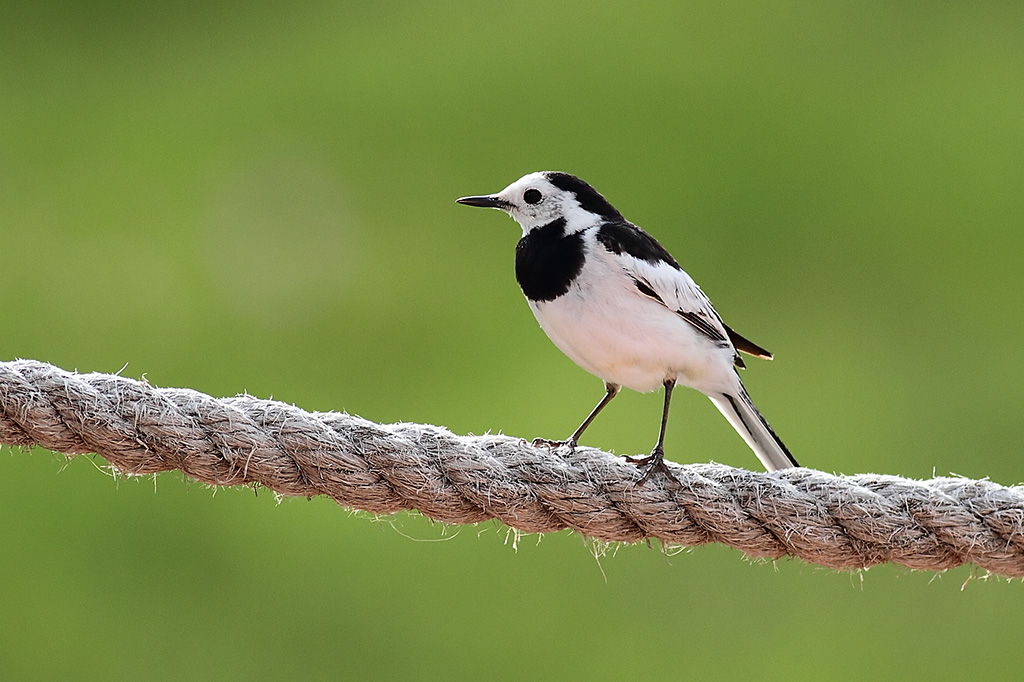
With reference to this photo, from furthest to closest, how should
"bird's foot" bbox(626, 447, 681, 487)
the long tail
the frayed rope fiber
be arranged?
the long tail
"bird's foot" bbox(626, 447, 681, 487)
the frayed rope fiber

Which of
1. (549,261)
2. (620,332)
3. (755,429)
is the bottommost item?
(755,429)

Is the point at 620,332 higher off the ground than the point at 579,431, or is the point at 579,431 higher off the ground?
the point at 620,332

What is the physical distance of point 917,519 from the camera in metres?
1.20

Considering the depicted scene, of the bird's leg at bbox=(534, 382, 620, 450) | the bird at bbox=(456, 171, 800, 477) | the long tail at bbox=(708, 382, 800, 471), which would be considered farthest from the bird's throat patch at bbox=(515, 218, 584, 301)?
the long tail at bbox=(708, 382, 800, 471)

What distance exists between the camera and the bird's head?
1.49m

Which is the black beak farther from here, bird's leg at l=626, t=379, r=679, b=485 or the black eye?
bird's leg at l=626, t=379, r=679, b=485

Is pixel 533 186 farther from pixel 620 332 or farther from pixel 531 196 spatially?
pixel 620 332

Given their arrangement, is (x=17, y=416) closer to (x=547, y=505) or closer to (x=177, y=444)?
(x=177, y=444)

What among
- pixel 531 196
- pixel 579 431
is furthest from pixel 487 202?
pixel 579 431

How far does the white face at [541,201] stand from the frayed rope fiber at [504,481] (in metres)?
0.38

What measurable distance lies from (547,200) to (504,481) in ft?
1.53

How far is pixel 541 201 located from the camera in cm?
150

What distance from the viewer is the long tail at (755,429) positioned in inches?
59.9

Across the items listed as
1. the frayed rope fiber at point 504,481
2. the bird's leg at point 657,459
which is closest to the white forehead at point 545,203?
the bird's leg at point 657,459
